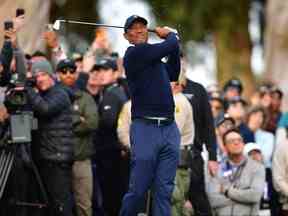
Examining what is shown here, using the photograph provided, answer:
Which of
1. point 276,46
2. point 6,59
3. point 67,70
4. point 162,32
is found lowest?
point 276,46

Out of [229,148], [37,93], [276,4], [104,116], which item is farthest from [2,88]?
[276,4]

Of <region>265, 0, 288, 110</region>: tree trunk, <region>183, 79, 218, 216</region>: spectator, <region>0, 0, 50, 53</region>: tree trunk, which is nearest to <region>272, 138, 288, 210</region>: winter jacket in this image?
<region>183, 79, 218, 216</region>: spectator

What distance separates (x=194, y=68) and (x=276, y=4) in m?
8.38

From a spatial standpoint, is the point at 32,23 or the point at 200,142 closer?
the point at 200,142

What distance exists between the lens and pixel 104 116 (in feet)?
56.7

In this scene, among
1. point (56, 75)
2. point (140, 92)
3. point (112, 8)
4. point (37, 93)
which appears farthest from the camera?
point (112, 8)

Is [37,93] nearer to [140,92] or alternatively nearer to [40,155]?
[40,155]

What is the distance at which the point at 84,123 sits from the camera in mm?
16641

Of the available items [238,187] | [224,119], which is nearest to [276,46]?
[224,119]

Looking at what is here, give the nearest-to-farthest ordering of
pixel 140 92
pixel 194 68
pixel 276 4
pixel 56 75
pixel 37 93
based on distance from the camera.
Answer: pixel 140 92, pixel 37 93, pixel 56 75, pixel 276 4, pixel 194 68

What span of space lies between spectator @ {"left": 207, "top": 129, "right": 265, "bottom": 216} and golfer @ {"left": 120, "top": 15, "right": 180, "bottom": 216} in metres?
2.73

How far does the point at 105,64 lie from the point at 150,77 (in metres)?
3.49

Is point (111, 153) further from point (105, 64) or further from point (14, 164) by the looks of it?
point (14, 164)

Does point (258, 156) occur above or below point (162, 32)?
below
